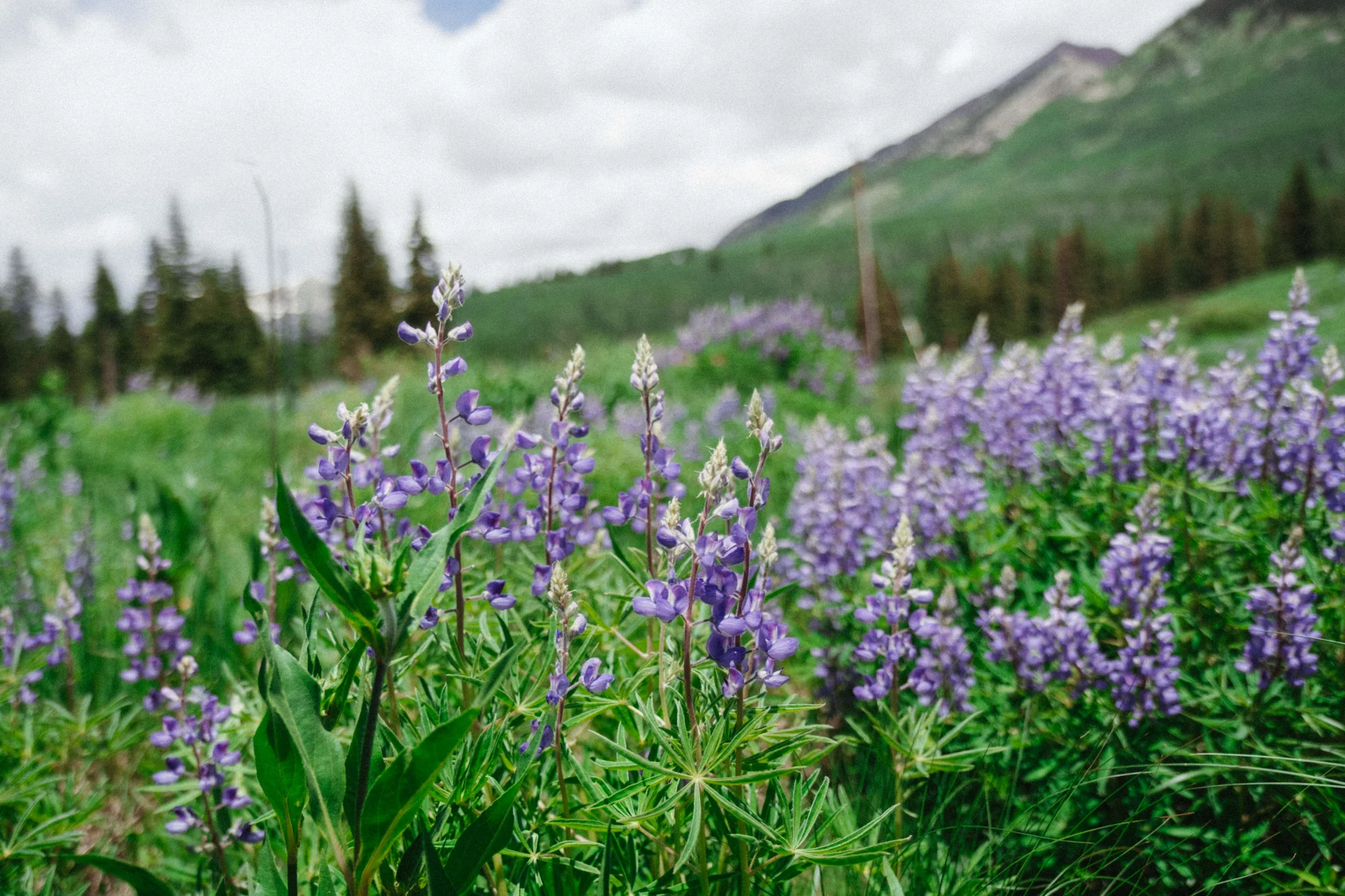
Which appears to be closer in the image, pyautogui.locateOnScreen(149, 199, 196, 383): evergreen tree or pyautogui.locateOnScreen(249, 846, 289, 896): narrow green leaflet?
pyautogui.locateOnScreen(249, 846, 289, 896): narrow green leaflet

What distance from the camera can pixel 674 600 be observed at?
1.36 metres

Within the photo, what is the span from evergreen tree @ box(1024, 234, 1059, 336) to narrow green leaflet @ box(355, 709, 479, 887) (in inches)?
2344

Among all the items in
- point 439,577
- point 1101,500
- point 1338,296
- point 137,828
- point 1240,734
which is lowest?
point 137,828

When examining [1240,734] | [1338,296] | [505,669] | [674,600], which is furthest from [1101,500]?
[1338,296]

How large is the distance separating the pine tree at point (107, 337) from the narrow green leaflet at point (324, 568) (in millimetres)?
66902

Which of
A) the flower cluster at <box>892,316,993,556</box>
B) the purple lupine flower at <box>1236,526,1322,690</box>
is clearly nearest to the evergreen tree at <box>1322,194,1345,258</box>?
the flower cluster at <box>892,316,993,556</box>

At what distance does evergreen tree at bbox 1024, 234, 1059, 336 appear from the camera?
56156 mm

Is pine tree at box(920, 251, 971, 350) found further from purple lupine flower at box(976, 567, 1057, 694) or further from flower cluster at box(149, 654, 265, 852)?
flower cluster at box(149, 654, 265, 852)

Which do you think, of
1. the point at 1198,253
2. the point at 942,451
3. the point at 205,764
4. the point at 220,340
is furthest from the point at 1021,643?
the point at 1198,253

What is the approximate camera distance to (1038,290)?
57562 mm

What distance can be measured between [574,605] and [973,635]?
1.97 meters

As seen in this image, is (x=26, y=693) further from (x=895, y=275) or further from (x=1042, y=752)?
(x=895, y=275)

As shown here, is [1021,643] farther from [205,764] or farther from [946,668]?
[205,764]

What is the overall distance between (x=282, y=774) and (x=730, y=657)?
2.61 ft
